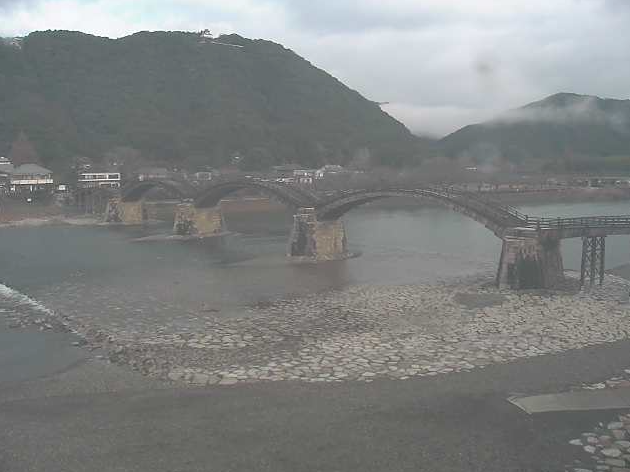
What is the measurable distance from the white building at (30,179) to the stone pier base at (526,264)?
61.6 metres

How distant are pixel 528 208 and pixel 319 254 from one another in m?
41.9

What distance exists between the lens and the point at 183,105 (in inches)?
5281

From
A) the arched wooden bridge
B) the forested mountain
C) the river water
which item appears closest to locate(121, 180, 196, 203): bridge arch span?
the arched wooden bridge

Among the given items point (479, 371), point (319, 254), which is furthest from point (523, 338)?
point (319, 254)

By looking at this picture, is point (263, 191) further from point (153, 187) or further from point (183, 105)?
point (183, 105)

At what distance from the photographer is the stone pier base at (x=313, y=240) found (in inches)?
1316

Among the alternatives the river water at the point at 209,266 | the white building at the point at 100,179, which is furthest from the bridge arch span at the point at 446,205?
the white building at the point at 100,179

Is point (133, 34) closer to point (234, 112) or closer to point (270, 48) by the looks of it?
point (270, 48)

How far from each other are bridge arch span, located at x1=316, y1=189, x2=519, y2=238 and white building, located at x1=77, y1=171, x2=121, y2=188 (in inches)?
1949

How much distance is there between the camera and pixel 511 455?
9.43m

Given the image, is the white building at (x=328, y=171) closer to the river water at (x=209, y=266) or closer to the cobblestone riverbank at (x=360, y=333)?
the river water at (x=209, y=266)

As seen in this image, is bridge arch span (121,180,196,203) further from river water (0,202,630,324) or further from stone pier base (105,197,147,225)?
river water (0,202,630,324)

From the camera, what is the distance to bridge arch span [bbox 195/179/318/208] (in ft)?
120

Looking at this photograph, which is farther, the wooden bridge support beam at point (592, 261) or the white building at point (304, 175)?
the white building at point (304, 175)
